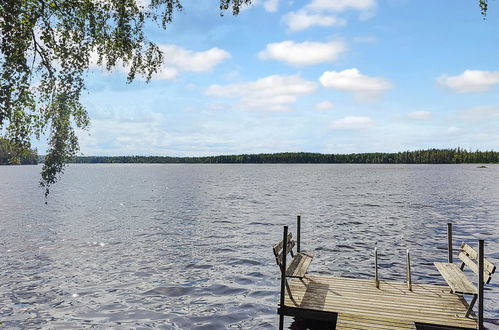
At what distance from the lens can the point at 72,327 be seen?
524 inches

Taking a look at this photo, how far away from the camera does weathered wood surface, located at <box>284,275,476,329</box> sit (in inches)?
431

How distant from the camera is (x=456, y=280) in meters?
12.2

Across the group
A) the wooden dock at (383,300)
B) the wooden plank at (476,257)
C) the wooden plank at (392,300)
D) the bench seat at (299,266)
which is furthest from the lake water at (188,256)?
the wooden plank at (476,257)

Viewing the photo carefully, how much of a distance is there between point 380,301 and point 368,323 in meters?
1.77

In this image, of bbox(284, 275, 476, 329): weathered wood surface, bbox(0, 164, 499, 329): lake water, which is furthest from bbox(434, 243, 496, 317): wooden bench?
bbox(0, 164, 499, 329): lake water

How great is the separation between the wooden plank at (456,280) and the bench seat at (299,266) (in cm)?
427

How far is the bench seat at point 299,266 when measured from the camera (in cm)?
1273

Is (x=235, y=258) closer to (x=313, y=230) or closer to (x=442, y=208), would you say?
(x=313, y=230)

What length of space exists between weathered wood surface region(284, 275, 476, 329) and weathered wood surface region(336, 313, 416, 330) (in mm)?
98

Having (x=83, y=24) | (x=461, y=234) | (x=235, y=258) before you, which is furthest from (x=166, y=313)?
(x=461, y=234)

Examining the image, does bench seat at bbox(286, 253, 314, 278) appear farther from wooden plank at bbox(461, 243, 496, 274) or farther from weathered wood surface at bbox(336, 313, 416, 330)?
wooden plank at bbox(461, 243, 496, 274)

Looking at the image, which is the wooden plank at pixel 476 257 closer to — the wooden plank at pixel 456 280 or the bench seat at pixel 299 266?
the wooden plank at pixel 456 280

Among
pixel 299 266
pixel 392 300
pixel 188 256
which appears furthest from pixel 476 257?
pixel 188 256

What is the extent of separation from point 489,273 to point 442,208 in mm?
37891
